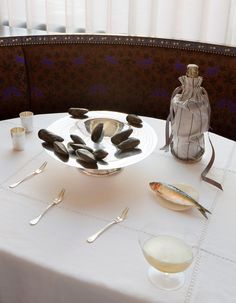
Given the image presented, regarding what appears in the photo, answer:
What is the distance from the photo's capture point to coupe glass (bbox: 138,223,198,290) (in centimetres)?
65

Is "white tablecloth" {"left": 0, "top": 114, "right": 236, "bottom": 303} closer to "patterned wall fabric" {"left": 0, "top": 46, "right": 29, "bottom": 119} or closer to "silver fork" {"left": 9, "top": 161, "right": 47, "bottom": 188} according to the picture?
"silver fork" {"left": 9, "top": 161, "right": 47, "bottom": 188}

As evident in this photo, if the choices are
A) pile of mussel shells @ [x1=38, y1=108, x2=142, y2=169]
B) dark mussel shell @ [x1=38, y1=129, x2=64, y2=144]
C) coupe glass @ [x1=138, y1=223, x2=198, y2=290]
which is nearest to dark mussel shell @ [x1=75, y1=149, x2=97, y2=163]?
pile of mussel shells @ [x1=38, y1=108, x2=142, y2=169]

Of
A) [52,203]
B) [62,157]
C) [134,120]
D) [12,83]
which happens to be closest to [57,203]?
[52,203]

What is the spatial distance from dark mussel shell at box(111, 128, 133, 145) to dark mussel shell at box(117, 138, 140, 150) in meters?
0.02

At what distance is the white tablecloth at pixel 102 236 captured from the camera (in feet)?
2.17

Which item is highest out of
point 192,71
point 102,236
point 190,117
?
point 192,71

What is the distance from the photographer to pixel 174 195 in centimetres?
84

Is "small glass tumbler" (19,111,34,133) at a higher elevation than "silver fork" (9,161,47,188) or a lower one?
higher

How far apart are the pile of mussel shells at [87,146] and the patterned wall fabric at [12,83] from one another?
28.3 inches

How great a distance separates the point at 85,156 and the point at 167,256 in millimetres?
311

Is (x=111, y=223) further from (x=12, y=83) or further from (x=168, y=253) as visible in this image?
(x=12, y=83)

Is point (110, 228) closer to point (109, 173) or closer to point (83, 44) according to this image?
point (109, 173)

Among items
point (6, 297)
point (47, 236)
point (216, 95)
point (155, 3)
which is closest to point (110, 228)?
point (47, 236)

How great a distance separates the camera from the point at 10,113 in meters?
1.68
